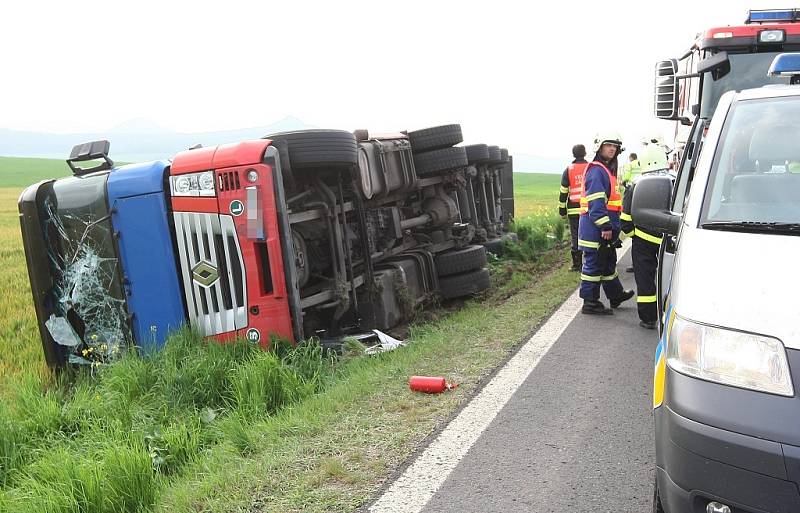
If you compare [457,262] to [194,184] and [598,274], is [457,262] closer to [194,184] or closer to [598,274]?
[598,274]

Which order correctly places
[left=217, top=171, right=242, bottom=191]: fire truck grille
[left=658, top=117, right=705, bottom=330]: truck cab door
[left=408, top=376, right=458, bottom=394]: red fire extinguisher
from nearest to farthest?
[left=658, top=117, right=705, bottom=330]: truck cab door → [left=408, top=376, right=458, bottom=394]: red fire extinguisher → [left=217, top=171, right=242, bottom=191]: fire truck grille

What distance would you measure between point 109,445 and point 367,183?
3833 millimetres

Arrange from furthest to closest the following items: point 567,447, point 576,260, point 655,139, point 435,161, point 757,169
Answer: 1. point 655,139
2. point 576,260
3. point 435,161
4. point 567,447
5. point 757,169

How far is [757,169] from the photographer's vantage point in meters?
3.14

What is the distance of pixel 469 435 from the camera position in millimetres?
3906

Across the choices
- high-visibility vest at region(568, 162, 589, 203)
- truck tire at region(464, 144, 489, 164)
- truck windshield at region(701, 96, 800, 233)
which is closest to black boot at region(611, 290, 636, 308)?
high-visibility vest at region(568, 162, 589, 203)

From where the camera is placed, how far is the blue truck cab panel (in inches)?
246

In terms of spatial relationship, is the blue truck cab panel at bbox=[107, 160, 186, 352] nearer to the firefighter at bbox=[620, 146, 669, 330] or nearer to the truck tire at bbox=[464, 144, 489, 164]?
the firefighter at bbox=[620, 146, 669, 330]

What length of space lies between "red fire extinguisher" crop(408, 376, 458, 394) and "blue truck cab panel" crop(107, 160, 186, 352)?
242 centimetres

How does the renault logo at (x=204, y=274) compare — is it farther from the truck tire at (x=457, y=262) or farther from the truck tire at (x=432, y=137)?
the truck tire at (x=432, y=137)

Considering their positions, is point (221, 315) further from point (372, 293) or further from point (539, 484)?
point (539, 484)

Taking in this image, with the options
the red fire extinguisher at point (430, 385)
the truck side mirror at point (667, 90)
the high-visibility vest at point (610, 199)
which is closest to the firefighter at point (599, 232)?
the high-visibility vest at point (610, 199)

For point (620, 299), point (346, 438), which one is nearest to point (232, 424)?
point (346, 438)

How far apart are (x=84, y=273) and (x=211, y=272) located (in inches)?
53.9
